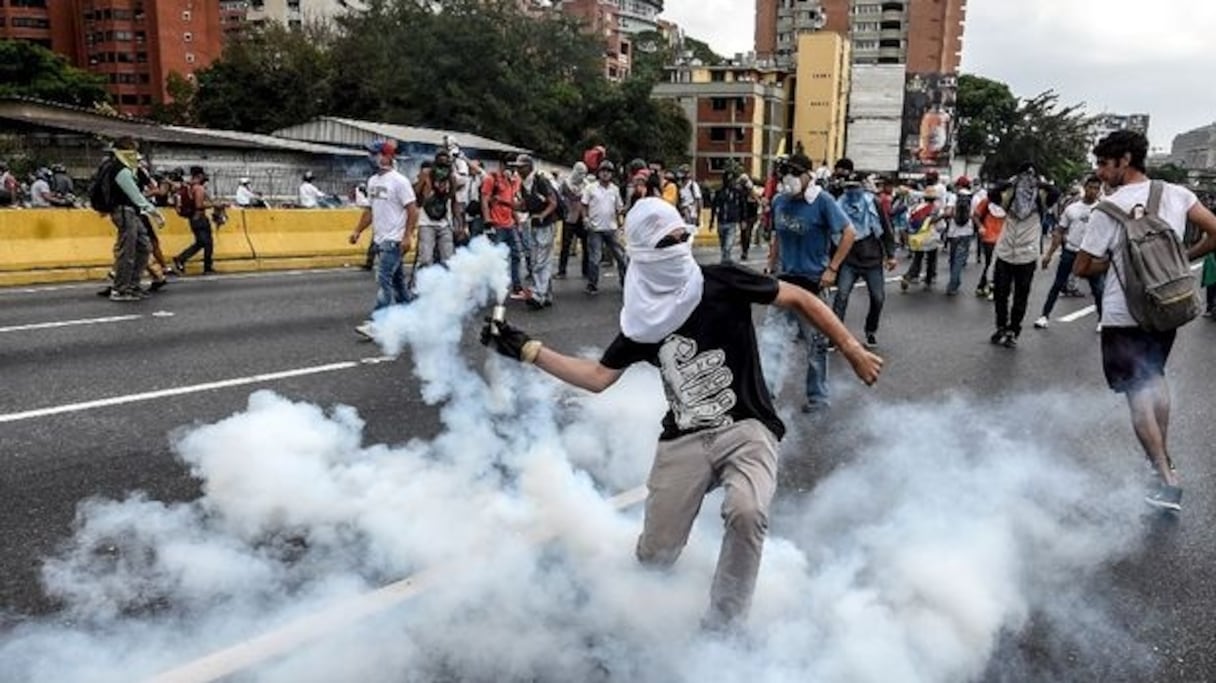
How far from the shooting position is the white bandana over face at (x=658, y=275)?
3004mm

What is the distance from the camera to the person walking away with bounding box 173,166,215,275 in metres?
12.2

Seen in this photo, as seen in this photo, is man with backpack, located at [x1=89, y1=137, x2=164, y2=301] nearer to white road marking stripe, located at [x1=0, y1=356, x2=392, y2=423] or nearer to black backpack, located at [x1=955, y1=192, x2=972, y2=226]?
white road marking stripe, located at [x1=0, y1=356, x2=392, y2=423]

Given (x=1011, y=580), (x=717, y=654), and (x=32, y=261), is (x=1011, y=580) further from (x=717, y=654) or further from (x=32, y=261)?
(x=32, y=261)

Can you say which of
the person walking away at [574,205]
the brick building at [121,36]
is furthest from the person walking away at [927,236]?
the brick building at [121,36]

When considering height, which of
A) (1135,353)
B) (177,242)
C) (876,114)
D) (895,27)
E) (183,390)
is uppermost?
(895,27)

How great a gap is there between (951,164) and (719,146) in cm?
2218

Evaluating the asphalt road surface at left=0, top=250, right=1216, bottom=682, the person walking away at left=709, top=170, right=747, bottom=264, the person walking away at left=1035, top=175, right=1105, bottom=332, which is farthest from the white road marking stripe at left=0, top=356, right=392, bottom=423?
the person walking away at left=709, top=170, right=747, bottom=264

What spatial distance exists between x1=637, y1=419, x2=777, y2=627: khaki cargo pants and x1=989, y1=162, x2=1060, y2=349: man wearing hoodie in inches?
258

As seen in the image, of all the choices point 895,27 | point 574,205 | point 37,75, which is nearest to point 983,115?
point 895,27

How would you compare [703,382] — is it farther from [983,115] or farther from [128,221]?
[983,115]

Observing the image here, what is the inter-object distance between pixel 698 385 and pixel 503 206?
7.78 m

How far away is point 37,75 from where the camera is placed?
66875mm

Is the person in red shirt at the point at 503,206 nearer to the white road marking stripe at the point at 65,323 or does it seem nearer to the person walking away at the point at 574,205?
the person walking away at the point at 574,205

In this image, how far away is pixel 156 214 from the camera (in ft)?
31.6
